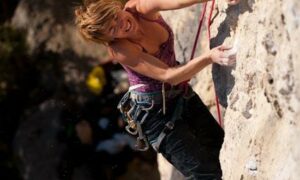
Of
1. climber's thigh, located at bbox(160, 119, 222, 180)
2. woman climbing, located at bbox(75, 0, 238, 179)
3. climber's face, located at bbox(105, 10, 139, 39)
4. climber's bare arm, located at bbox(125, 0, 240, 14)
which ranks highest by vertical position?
climber's bare arm, located at bbox(125, 0, 240, 14)

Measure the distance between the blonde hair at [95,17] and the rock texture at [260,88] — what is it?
1.70 feet

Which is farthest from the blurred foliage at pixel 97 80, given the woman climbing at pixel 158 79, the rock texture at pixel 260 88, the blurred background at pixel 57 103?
the rock texture at pixel 260 88

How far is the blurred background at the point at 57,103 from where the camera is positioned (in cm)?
579

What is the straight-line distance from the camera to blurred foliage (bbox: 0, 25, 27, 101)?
6965 millimetres

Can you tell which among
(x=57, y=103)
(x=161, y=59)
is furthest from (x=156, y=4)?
(x=57, y=103)

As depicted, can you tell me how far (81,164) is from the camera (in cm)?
582

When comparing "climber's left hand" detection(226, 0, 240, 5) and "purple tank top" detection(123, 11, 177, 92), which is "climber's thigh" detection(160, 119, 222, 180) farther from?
"climber's left hand" detection(226, 0, 240, 5)

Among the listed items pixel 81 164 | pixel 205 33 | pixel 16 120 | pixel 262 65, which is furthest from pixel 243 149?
pixel 16 120

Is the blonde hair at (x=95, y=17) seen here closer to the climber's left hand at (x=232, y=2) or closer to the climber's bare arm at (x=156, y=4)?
the climber's bare arm at (x=156, y=4)

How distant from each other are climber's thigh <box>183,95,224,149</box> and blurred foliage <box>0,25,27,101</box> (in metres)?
4.30

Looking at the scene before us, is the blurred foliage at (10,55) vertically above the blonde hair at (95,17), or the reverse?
the blonde hair at (95,17)

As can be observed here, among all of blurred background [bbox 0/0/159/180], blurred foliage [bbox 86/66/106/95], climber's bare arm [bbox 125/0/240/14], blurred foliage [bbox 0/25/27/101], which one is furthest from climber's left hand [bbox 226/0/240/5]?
blurred foliage [bbox 0/25/27/101]

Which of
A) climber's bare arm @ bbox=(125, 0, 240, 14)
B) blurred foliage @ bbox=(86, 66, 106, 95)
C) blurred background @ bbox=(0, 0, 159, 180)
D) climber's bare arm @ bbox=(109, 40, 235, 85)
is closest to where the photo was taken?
climber's bare arm @ bbox=(125, 0, 240, 14)

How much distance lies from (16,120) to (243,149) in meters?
4.96
